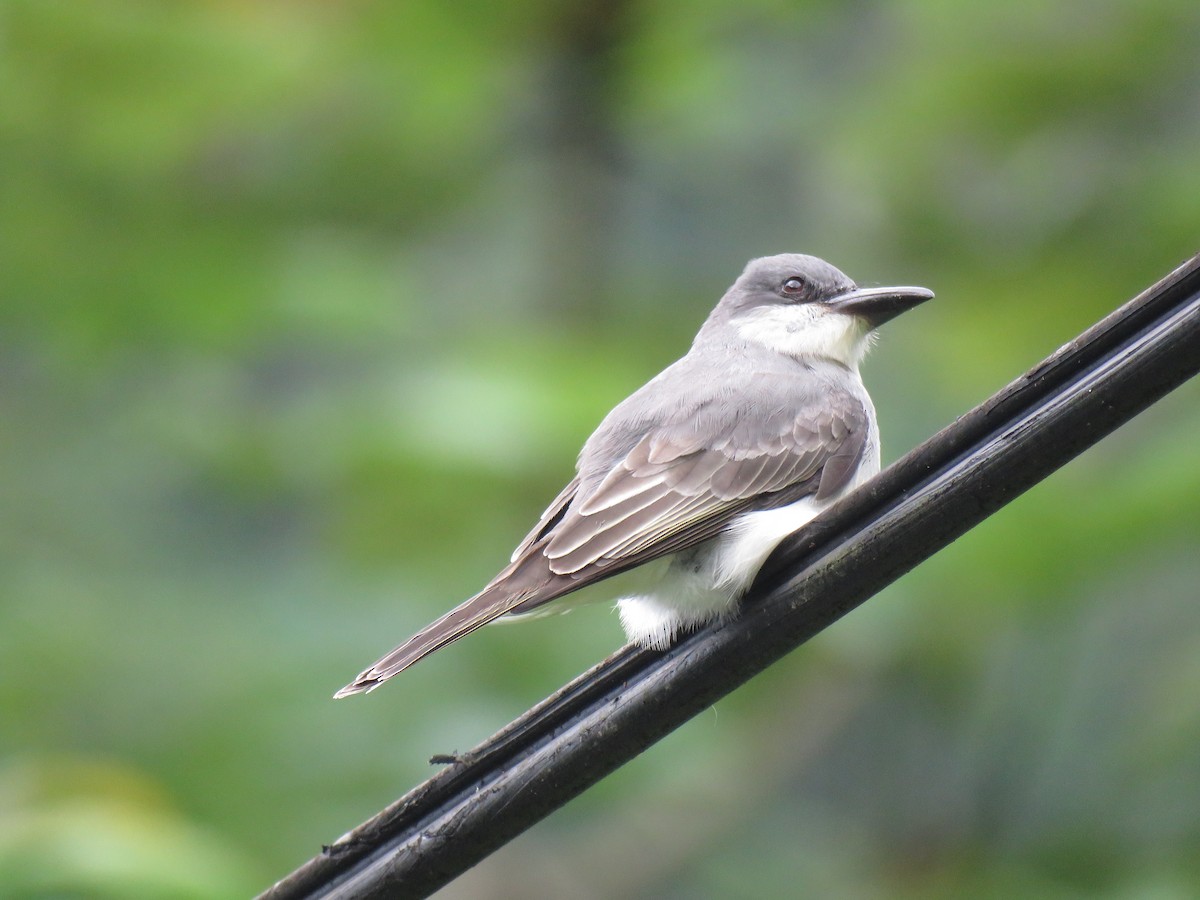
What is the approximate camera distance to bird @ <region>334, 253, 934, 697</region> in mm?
2850

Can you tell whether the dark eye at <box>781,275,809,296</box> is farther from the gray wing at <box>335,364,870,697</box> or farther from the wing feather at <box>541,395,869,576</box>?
the wing feather at <box>541,395,869,576</box>

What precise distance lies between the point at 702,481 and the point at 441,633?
81 centimetres

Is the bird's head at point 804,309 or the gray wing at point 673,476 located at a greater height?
the bird's head at point 804,309

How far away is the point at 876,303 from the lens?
391 centimetres

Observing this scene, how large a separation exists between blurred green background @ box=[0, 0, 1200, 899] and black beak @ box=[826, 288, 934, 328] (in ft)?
2.72

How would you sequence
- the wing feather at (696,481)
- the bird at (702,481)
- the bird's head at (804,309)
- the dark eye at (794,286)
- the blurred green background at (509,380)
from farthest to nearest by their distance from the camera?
1. the blurred green background at (509,380)
2. the dark eye at (794,286)
3. the bird's head at (804,309)
4. the wing feather at (696,481)
5. the bird at (702,481)

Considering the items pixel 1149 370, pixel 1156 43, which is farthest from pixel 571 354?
pixel 1149 370

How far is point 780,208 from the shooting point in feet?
27.6

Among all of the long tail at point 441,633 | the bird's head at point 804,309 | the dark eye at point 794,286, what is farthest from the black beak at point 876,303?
the long tail at point 441,633

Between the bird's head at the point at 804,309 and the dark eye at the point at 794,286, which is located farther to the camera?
the dark eye at the point at 794,286

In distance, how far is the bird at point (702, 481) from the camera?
9.35ft

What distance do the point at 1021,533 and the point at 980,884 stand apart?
4.06 feet

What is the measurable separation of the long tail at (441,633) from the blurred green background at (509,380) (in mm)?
1713

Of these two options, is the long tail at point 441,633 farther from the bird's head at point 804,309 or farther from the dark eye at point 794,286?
the dark eye at point 794,286
